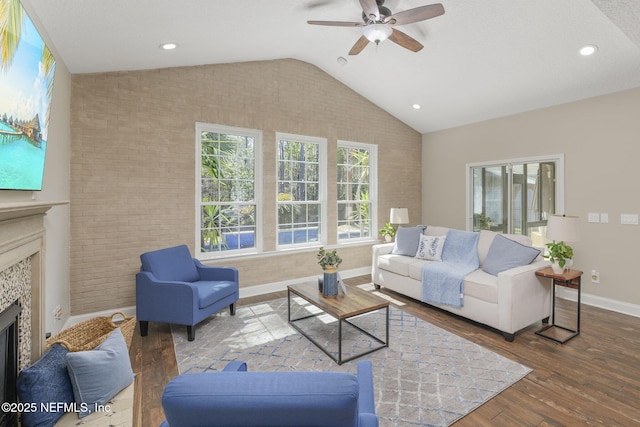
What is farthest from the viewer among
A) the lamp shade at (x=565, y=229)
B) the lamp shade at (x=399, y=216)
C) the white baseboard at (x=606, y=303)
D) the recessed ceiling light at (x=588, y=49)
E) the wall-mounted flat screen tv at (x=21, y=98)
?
the lamp shade at (x=399, y=216)

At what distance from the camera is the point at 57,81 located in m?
2.90

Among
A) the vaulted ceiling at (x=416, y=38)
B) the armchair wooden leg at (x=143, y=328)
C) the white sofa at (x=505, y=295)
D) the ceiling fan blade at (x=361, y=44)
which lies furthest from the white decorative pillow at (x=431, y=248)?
the armchair wooden leg at (x=143, y=328)

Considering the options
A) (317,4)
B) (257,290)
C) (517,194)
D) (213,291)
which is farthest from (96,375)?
(517,194)

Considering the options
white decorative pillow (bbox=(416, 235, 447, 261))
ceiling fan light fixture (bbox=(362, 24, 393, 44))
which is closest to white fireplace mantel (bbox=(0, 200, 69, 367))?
ceiling fan light fixture (bbox=(362, 24, 393, 44))

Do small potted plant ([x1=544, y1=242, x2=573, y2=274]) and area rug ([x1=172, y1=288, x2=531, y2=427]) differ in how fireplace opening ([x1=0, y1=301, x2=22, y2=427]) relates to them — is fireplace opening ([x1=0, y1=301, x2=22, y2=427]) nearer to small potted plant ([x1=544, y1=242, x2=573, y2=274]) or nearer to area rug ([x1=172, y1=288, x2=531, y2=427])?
area rug ([x1=172, y1=288, x2=531, y2=427])

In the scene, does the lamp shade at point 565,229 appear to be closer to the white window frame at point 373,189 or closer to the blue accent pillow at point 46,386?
the white window frame at point 373,189

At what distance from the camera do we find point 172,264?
3.59 metres

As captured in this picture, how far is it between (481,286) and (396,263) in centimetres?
126

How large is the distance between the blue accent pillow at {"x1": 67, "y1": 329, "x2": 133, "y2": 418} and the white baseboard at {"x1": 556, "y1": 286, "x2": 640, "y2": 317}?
208 inches

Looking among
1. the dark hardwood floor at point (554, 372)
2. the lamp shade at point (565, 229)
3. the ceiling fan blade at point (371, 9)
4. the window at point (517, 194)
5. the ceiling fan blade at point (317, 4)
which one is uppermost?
the ceiling fan blade at point (317, 4)

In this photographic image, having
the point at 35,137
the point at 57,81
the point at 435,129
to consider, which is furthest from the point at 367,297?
the point at 435,129

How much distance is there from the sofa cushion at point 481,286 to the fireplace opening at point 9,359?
379 cm

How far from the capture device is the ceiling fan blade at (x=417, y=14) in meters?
2.44

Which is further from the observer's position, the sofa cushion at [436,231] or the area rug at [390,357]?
the sofa cushion at [436,231]
